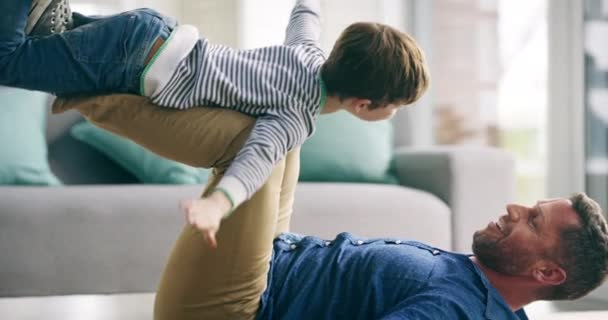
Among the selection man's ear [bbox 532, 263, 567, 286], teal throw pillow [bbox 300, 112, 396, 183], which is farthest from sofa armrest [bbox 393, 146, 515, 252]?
man's ear [bbox 532, 263, 567, 286]

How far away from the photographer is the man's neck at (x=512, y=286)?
5.78 feet

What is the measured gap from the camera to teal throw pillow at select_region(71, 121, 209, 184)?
3.04 meters

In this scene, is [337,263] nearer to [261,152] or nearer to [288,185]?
[288,185]

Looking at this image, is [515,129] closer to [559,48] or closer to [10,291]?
[559,48]

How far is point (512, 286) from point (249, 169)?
0.67m

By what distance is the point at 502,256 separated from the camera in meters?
1.74

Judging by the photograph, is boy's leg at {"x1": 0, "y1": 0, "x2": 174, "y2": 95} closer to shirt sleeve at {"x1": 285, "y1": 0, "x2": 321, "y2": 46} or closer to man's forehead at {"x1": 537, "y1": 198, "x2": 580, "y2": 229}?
shirt sleeve at {"x1": 285, "y1": 0, "x2": 321, "y2": 46}

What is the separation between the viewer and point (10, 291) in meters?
2.64

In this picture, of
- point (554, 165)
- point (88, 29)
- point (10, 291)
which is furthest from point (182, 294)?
point (554, 165)

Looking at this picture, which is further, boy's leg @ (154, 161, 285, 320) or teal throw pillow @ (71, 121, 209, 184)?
teal throw pillow @ (71, 121, 209, 184)

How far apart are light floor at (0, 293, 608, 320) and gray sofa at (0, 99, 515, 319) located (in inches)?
4.0

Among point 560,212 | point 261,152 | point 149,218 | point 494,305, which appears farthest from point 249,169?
point 149,218

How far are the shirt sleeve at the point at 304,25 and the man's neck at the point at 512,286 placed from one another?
55cm

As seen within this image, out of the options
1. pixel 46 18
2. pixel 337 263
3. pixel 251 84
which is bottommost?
pixel 337 263
